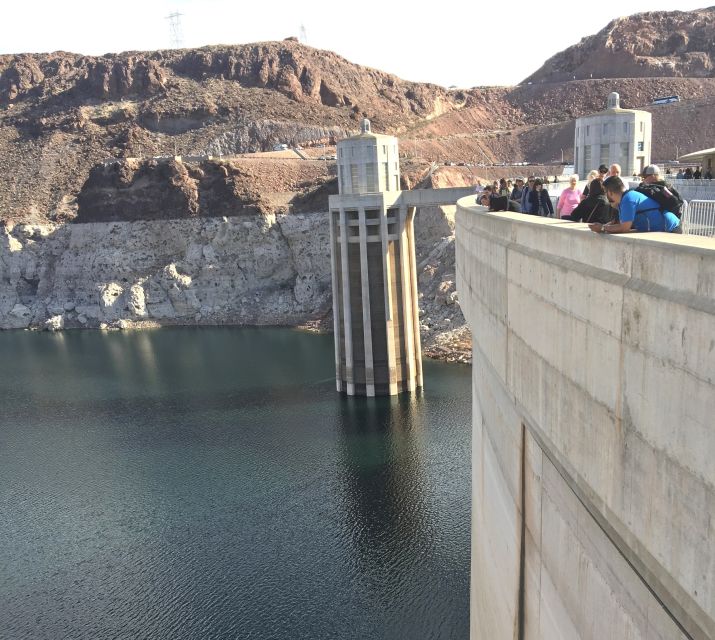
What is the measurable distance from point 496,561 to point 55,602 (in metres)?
14.4

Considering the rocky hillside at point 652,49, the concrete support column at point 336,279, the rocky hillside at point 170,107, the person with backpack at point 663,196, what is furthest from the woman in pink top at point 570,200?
the rocky hillside at point 652,49

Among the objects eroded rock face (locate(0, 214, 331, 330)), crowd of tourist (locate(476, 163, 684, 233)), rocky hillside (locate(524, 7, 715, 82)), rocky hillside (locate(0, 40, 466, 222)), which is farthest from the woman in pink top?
rocky hillside (locate(524, 7, 715, 82))

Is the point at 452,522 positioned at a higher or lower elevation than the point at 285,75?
lower

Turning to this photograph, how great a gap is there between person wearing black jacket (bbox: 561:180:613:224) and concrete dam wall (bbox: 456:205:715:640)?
0.66 meters

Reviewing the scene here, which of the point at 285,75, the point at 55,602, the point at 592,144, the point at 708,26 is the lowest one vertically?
the point at 55,602

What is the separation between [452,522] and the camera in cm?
2186

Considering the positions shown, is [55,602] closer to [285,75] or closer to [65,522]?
[65,522]

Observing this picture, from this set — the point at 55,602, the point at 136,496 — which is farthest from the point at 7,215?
the point at 55,602

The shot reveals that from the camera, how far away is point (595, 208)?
7328 millimetres

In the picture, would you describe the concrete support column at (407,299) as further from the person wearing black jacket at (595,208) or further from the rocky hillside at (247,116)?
the rocky hillside at (247,116)

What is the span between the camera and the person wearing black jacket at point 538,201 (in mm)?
12367

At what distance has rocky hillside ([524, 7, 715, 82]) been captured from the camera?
3511 inches

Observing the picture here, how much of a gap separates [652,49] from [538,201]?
3718 inches

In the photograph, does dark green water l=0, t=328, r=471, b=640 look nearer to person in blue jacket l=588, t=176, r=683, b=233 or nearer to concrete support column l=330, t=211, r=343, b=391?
concrete support column l=330, t=211, r=343, b=391
